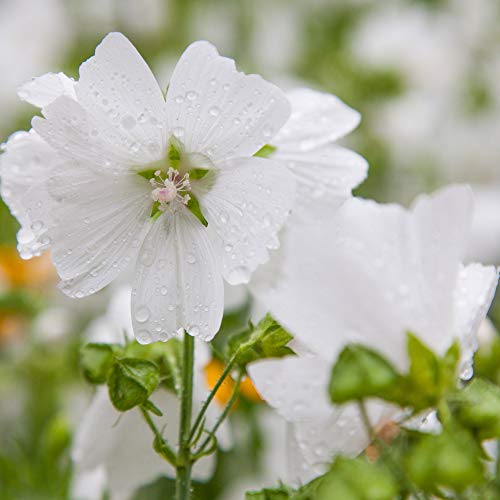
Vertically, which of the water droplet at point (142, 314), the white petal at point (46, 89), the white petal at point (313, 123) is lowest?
the water droplet at point (142, 314)

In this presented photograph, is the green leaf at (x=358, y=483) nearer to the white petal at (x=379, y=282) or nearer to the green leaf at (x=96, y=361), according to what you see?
the white petal at (x=379, y=282)

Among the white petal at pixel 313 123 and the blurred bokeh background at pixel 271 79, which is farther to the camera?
the blurred bokeh background at pixel 271 79

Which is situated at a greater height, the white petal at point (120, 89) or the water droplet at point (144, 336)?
the white petal at point (120, 89)

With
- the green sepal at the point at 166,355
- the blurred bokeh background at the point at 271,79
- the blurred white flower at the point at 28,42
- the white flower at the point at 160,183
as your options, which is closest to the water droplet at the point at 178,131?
the white flower at the point at 160,183

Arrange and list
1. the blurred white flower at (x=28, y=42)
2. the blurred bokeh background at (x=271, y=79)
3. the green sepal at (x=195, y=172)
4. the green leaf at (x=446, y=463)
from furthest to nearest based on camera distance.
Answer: the blurred white flower at (x=28, y=42), the blurred bokeh background at (x=271, y=79), the green sepal at (x=195, y=172), the green leaf at (x=446, y=463)

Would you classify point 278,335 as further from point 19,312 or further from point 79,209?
point 19,312

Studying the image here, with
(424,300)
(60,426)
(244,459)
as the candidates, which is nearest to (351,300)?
(424,300)

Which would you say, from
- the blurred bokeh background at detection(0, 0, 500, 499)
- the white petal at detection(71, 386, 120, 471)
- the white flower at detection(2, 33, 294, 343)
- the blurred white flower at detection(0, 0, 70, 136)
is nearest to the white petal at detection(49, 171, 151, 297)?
the white flower at detection(2, 33, 294, 343)

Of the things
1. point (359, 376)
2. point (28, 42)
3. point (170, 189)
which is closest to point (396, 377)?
point (359, 376)
